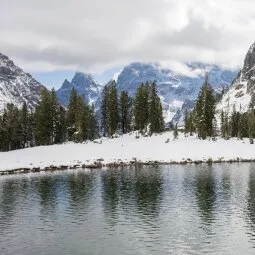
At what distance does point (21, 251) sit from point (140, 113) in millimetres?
101166

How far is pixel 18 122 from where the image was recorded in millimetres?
128875

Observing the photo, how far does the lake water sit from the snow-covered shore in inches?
961

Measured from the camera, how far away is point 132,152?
103 m

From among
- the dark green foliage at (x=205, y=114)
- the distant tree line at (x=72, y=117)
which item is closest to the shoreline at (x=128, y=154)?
the dark green foliage at (x=205, y=114)

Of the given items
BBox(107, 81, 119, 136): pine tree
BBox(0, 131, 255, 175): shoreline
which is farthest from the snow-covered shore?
BBox(107, 81, 119, 136): pine tree

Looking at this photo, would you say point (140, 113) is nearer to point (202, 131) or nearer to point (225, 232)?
point (202, 131)

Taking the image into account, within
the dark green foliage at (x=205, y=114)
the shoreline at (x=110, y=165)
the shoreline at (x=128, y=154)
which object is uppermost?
the dark green foliage at (x=205, y=114)

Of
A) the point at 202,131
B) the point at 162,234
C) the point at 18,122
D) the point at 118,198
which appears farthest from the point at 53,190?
the point at 18,122

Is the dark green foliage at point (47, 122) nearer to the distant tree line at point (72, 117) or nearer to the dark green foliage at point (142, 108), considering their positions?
the distant tree line at point (72, 117)

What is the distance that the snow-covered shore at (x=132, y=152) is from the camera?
96750 mm

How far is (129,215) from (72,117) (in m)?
91.4

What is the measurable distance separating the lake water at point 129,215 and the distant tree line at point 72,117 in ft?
169

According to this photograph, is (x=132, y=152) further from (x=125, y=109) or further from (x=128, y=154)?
(x=125, y=109)

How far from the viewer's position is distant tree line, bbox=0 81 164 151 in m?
122
